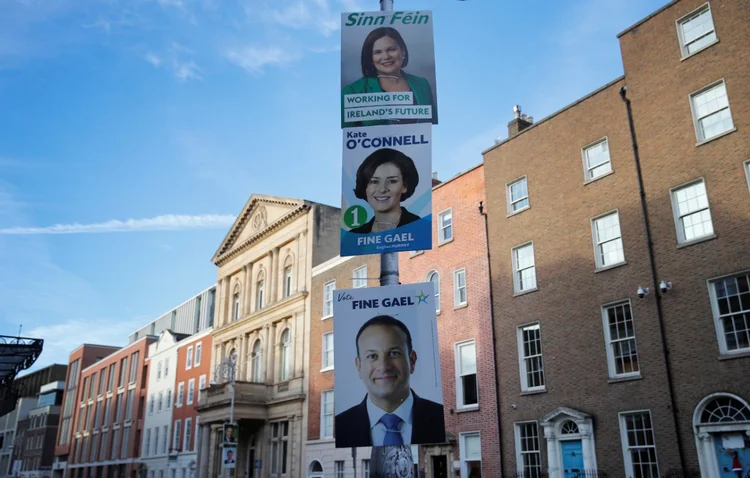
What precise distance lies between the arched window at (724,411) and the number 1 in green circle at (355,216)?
12.8 m

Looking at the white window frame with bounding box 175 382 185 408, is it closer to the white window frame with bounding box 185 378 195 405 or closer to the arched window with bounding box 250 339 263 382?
the white window frame with bounding box 185 378 195 405

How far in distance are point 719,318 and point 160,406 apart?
51862 mm

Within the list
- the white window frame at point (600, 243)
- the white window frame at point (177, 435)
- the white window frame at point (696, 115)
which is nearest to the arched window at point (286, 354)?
the white window frame at point (177, 435)

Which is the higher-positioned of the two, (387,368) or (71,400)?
(71,400)

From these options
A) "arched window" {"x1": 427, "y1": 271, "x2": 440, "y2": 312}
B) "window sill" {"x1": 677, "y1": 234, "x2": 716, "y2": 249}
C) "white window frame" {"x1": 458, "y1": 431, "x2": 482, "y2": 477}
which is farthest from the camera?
"arched window" {"x1": 427, "y1": 271, "x2": 440, "y2": 312}

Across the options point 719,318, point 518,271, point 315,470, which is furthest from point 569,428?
point 315,470

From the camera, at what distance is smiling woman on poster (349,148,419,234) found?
12.0m

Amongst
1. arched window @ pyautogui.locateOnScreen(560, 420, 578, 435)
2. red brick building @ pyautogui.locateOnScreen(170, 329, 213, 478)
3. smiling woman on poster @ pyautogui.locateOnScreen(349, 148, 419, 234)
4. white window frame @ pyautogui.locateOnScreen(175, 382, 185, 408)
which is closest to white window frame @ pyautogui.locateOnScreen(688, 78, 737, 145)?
arched window @ pyautogui.locateOnScreen(560, 420, 578, 435)

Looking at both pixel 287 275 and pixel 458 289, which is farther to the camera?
pixel 287 275

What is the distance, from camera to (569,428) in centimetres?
2302

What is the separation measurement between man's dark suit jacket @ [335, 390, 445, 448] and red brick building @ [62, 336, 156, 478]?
58.1 m

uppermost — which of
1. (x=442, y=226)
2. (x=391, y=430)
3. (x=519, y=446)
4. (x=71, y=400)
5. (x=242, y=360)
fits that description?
(x=442, y=226)

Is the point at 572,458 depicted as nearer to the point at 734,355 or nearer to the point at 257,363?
the point at 734,355

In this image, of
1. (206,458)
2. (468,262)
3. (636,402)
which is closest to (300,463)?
(206,458)
